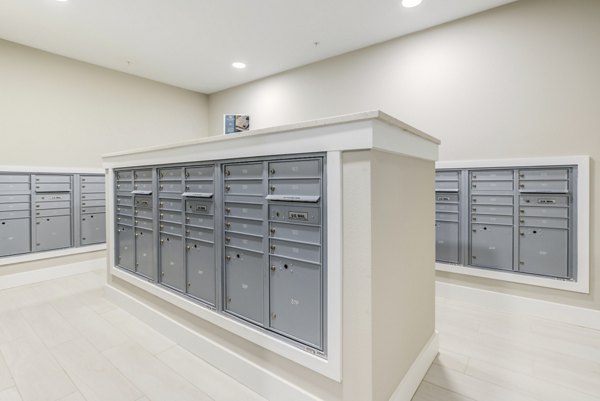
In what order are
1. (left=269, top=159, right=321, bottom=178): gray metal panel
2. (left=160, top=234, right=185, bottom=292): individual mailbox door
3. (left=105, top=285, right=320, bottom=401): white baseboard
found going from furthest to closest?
(left=160, top=234, right=185, bottom=292): individual mailbox door < (left=105, top=285, right=320, bottom=401): white baseboard < (left=269, top=159, right=321, bottom=178): gray metal panel

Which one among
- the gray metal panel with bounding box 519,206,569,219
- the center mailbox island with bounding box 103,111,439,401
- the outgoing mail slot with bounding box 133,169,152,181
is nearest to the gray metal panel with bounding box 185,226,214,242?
the center mailbox island with bounding box 103,111,439,401

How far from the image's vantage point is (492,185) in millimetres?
2258

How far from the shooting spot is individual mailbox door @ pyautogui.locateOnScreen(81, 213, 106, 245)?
125 inches

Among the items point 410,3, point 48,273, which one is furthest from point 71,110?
point 410,3

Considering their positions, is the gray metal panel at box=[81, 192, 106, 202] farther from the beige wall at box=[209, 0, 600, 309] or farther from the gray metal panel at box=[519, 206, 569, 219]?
the gray metal panel at box=[519, 206, 569, 219]

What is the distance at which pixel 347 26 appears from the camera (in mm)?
2670

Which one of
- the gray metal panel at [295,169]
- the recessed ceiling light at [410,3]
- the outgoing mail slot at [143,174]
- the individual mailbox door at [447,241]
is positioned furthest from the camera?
the individual mailbox door at [447,241]

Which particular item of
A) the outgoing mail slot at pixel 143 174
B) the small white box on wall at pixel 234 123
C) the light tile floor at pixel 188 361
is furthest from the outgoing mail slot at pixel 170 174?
the light tile floor at pixel 188 361

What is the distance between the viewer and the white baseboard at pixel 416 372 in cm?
115

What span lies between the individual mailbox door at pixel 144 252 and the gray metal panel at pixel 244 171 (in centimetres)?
89

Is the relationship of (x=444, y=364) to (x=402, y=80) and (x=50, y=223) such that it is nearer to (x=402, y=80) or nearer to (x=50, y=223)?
(x=402, y=80)

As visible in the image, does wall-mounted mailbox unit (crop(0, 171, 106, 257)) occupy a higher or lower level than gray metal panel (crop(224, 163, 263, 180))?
lower

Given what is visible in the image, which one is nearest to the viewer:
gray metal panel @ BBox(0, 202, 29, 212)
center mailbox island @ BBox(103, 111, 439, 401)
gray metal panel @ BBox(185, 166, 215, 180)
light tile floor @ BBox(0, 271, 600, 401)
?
center mailbox island @ BBox(103, 111, 439, 401)

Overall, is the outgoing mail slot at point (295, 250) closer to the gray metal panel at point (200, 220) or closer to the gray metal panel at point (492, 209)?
the gray metal panel at point (200, 220)
